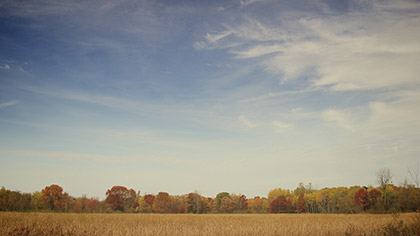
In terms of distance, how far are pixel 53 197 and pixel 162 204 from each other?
2789cm

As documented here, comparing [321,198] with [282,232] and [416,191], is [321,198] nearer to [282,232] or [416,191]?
[416,191]

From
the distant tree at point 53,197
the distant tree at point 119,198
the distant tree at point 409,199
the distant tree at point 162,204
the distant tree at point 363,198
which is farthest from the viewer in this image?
the distant tree at point 162,204

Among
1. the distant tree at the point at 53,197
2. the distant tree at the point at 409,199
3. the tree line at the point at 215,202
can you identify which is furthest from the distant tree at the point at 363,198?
the distant tree at the point at 53,197

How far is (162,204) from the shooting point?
236 feet

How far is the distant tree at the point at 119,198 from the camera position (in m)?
64.5

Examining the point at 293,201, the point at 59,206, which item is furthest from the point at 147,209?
the point at 293,201

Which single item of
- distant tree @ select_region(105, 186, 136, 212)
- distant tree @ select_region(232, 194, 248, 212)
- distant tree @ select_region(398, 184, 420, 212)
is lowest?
distant tree @ select_region(232, 194, 248, 212)

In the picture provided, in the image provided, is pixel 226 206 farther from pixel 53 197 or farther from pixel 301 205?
pixel 53 197

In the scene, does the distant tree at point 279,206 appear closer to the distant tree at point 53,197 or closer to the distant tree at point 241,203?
the distant tree at point 241,203

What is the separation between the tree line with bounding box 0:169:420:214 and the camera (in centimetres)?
3862

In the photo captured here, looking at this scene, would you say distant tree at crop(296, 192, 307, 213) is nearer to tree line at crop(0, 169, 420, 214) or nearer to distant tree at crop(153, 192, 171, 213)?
tree line at crop(0, 169, 420, 214)

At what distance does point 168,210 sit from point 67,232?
66.2 m

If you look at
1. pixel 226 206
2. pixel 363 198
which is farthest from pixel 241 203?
pixel 363 198

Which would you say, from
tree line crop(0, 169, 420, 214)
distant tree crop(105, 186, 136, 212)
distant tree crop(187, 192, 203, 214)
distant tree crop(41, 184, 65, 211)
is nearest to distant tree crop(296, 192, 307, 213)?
tree line crop(0, 169, 420, 214)
